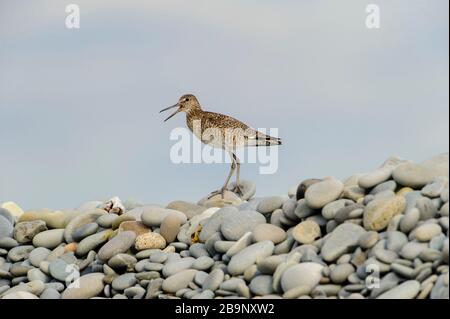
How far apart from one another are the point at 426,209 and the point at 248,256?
1098 millimetres

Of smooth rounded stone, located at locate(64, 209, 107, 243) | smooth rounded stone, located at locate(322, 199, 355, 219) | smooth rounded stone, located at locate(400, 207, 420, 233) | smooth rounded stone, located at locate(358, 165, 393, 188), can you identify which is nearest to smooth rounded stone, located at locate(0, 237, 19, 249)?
smooth rounded stone, located at locate(64, 209, 107, 243)

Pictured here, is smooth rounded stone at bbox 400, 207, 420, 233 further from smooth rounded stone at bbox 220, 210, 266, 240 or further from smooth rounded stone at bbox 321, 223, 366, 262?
smooth rounded stone at bbox 220, 210, 266, 240

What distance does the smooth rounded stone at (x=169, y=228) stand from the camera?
223 inches

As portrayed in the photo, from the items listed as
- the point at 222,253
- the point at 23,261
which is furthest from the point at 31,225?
the point at 222,253

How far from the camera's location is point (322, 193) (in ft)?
16.6

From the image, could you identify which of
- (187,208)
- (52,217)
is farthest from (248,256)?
(52,217)

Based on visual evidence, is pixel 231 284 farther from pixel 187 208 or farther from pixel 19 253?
pixel 19 253

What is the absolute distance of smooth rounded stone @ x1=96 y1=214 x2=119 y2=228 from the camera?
590 centimetres

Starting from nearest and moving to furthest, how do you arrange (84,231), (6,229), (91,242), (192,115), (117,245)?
(117,245)
(91,242)
(84,231)
(6,229)
(192,115)

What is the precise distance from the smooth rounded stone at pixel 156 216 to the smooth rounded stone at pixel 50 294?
820 mm

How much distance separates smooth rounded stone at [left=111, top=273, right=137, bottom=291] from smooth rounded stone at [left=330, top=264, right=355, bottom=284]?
1446 mm
